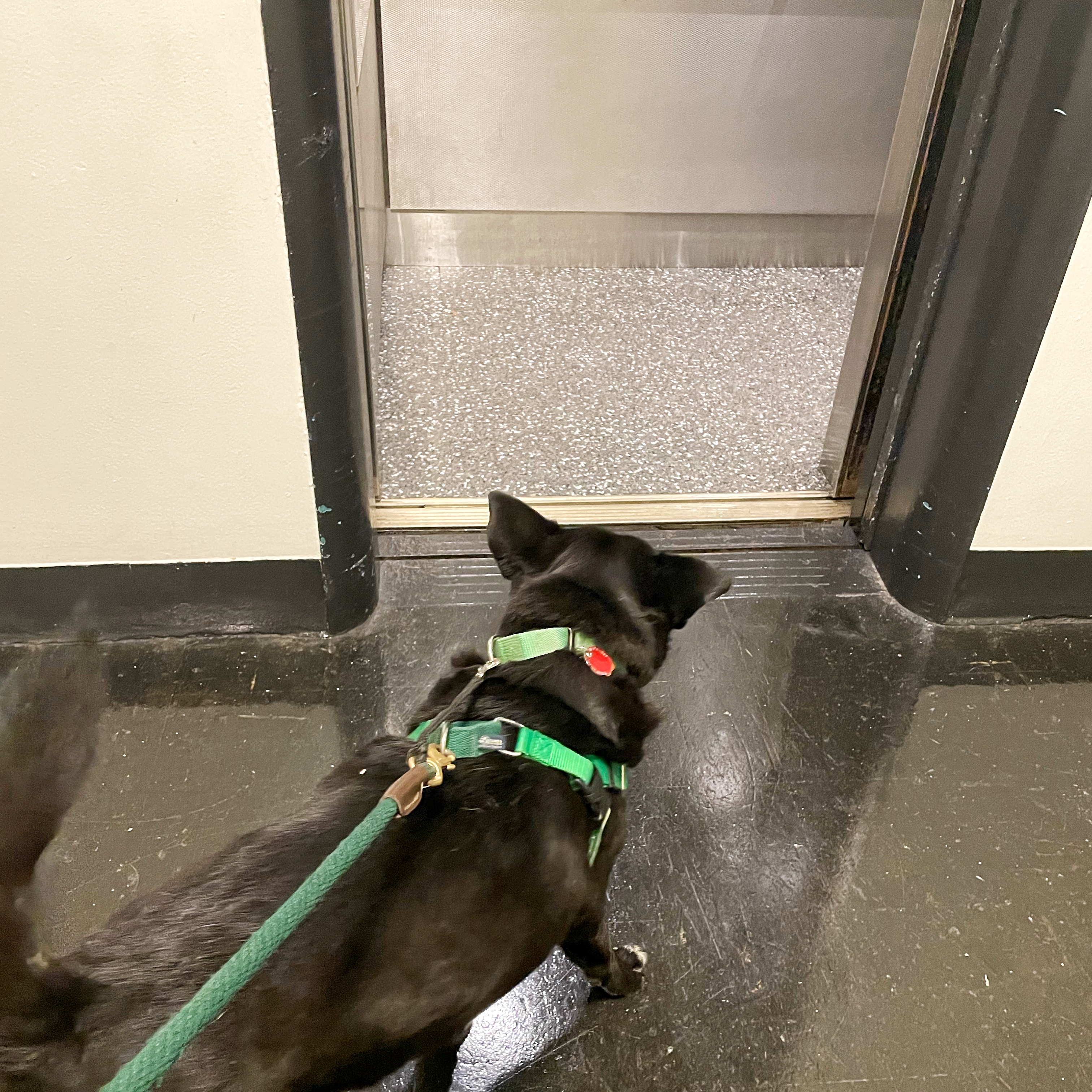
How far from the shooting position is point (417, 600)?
2.09m

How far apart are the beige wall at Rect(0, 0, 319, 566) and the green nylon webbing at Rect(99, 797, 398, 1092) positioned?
1.06 metres

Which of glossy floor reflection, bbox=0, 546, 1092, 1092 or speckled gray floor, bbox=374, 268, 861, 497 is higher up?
speckled gray floor, bbox=374, 268, 861, 497

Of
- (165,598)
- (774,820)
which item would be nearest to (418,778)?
(774,820)

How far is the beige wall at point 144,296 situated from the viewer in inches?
52.9

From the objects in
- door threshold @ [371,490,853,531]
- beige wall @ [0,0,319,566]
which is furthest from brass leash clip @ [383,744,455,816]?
door threshold @ [371,490,853,531]

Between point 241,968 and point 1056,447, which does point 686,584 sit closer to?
point 241,968

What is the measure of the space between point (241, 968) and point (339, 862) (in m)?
0.12

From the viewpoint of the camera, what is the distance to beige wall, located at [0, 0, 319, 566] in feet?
4.41

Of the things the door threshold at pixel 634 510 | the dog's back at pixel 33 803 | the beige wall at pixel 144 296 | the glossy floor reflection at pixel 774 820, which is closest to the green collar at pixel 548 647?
the dog's back at pixel 33 803

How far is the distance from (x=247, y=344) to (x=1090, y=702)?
6.30 feet

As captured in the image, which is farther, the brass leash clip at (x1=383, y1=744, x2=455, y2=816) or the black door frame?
the black door frame

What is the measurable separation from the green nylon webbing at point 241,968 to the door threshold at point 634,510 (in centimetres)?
140

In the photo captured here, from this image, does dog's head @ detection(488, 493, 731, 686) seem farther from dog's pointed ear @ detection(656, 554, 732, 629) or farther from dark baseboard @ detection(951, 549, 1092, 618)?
dark baseboard @ detection(951, 549, 1092, 618)

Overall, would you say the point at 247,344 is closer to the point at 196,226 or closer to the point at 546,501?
the point at 196,226
